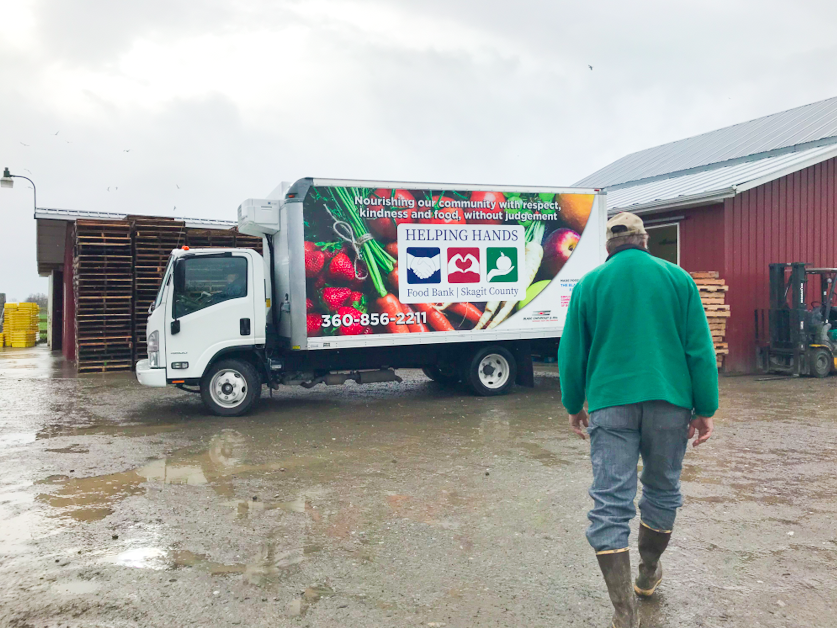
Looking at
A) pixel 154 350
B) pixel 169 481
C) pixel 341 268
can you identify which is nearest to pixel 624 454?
pixel 169 481

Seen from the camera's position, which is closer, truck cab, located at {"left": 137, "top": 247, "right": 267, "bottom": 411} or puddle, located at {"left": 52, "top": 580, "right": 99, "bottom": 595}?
puddle, located at {"left": 52, "top": 580, "right": 99, "bottom": 595}

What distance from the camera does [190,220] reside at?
71.0ft

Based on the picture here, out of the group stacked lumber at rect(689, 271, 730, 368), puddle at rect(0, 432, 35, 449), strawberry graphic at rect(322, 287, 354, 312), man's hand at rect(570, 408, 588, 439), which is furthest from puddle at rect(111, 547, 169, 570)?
stacked lumber at rect(689, 271, 730, 368)

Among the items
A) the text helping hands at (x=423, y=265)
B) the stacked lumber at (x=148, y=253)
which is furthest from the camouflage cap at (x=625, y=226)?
the stacked lumber at (x=148, y=253)

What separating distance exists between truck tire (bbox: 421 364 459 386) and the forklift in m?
6.89

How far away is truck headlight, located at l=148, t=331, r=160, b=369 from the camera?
9766 mm

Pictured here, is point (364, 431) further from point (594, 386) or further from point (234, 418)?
point (594, 386)

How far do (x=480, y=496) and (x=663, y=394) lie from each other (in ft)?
9.49

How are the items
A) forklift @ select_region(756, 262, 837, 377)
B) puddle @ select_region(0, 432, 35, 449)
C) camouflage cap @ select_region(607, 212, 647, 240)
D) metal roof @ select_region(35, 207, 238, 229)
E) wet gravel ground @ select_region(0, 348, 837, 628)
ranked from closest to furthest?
1. camouflage cap @ select_region(607, 212, 647, 240)
2. wet gravel ground @ select_region(0, 348, 837, 628)
3. puddle @ select_region(0, 432, 35, 449)
4. forklift @ select_region(756, 262, 837, 377)
5. metal roof @ select_region(35, 207, 238, 229)

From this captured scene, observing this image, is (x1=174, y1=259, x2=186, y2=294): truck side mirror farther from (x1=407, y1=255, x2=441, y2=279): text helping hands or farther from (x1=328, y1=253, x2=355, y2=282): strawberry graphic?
(x1=407, y1=255, x2=441, y2=279): text helping hands

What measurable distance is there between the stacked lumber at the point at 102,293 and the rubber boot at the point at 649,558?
49.2 ft

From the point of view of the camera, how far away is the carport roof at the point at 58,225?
19.9m

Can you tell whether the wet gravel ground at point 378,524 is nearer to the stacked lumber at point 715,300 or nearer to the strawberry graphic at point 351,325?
the strawberry graphic at point 351,325

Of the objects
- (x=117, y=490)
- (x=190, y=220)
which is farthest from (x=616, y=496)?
(x=190, y=220)
